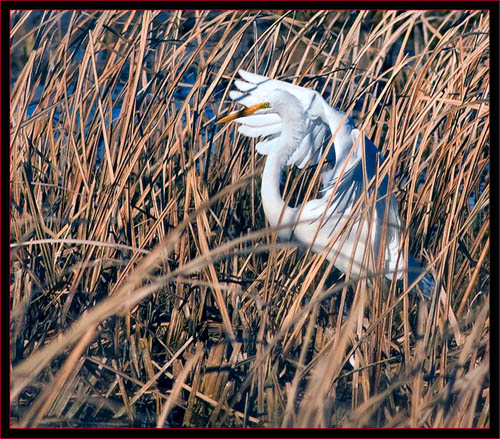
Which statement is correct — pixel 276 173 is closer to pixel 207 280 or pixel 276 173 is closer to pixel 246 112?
pixel 246 112

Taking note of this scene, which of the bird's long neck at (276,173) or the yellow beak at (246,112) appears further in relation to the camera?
the bird's long neck at (276,173)

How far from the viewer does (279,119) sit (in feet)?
9.02

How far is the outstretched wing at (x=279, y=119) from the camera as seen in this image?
2.54 metres

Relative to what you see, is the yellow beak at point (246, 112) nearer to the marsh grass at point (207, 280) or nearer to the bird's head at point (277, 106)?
the bird's head at point (277, 106)

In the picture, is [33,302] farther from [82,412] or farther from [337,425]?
[337,425]

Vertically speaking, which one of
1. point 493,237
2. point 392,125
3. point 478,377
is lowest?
point 478,377

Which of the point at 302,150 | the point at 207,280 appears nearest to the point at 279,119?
the point at 302,150

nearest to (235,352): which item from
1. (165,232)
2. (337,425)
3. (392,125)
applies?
(337,425)

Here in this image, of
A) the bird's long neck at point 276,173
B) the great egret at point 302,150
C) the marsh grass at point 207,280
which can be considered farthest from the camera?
the bird's long neck at point 276,173

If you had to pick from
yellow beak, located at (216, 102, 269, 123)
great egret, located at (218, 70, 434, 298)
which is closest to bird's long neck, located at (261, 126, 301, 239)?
great egret, located at (218, 70, 434, 298)

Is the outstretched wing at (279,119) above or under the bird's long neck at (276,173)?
above

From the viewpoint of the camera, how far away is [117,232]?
246 cm

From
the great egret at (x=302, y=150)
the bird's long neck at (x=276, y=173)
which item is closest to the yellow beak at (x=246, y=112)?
the great egret at (x=302, y=150)

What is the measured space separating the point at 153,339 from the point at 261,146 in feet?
2.61
